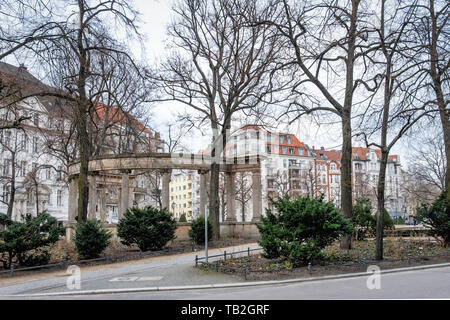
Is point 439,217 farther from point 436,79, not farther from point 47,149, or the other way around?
point 47,149

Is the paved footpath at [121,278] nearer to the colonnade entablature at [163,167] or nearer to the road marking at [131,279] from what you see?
the road marking at [131,279]

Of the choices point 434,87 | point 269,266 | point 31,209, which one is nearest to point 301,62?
point 434,87

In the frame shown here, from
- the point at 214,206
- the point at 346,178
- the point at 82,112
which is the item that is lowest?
the point at 214,206

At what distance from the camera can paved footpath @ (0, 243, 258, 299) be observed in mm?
11289

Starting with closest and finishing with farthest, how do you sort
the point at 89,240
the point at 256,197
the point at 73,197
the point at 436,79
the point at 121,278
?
the point at 121,278
the point at 89,240
the point at 436,79
the point at 73,197
the point at 256,197

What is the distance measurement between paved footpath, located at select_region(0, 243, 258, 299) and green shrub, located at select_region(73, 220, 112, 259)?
127cm

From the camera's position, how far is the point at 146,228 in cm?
1895

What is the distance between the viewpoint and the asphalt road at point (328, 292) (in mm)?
8938

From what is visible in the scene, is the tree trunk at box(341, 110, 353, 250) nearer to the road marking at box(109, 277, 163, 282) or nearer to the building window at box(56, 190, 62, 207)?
the road marking at box(109, 277, 163, 282)

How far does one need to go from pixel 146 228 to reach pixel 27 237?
5500 mm

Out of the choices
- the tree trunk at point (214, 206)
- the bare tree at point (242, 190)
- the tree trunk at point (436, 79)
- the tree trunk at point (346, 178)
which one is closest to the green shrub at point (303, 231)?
the tree trunk at point (346, 178)

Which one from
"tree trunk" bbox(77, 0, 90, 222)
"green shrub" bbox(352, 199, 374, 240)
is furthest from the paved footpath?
"green shrub" bbox(352, 199, 374, 240)

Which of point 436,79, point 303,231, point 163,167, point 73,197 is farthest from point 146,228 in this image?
point 436,79
